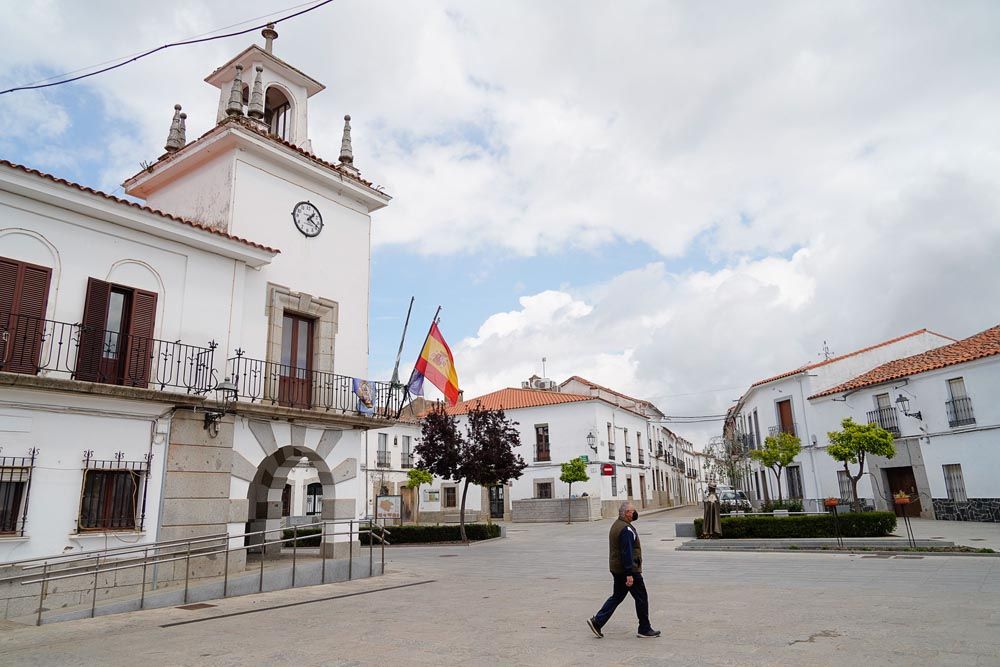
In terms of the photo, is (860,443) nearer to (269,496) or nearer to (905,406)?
(905,406)

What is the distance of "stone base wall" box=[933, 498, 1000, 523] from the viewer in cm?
2270

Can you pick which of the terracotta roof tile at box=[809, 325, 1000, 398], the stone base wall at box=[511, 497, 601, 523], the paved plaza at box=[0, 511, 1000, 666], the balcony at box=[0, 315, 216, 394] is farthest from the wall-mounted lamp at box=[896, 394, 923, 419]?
the balcony at box=[0, 315, 216, 394]

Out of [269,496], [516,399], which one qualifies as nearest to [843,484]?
[516,399]

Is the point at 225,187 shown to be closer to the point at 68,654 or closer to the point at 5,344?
the point at 5,344

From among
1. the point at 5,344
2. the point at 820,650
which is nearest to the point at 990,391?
the point at 820,650

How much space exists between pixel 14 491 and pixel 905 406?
29133mm

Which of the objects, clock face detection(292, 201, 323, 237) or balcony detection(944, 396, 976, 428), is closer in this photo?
clock face detection(292, 201, 323, 237)

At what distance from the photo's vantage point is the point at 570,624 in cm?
773

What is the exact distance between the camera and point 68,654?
256 inches

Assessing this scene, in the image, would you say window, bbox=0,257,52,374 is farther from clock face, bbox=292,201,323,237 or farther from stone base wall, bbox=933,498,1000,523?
stone base wall, bbox=933,498,1000,523

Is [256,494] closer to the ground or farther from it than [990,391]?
closer to the ground

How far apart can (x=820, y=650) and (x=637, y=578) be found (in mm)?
1781

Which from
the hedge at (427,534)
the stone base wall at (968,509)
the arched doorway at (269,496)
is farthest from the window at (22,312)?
the stone base wall at (968,509)

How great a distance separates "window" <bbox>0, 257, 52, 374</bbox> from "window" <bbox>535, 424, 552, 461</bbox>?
3201cm
